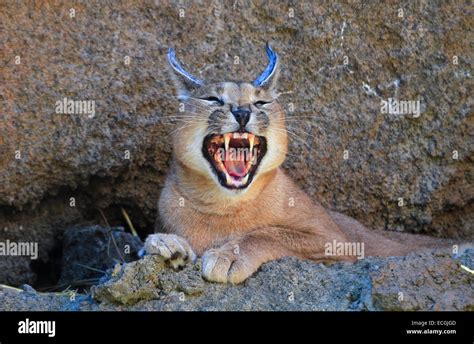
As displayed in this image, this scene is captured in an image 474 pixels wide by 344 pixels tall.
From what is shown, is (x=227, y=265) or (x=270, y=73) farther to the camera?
(x=270, y=73)

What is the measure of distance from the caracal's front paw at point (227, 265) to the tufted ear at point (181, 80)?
1.41 metres

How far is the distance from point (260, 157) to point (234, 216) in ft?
1.61

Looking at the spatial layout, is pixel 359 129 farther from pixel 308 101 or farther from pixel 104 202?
pixel 104 202

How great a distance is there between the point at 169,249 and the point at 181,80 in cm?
158

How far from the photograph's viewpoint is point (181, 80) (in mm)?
7637

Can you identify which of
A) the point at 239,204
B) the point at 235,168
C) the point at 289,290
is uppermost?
the point at 235,168

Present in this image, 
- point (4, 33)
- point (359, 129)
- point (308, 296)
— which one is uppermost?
point (4, 33)

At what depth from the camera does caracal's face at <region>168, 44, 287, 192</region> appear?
707 cm

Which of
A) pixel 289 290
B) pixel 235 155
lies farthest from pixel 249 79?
pixel 289 290

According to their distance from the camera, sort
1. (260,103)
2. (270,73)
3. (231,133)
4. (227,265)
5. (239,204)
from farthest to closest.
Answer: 1. (270,73)
2. (260,103)
3. (239,204)
4. (231,133)
5. (227,265)

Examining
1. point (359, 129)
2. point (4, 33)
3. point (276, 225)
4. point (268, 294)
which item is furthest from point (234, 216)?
point (4, 33)

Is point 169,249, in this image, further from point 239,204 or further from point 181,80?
point 181,80

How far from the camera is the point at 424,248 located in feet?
25.8

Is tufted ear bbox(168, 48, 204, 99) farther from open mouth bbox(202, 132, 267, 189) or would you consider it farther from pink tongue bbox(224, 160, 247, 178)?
pink tongue bbox(224, 160, 247, 178)
